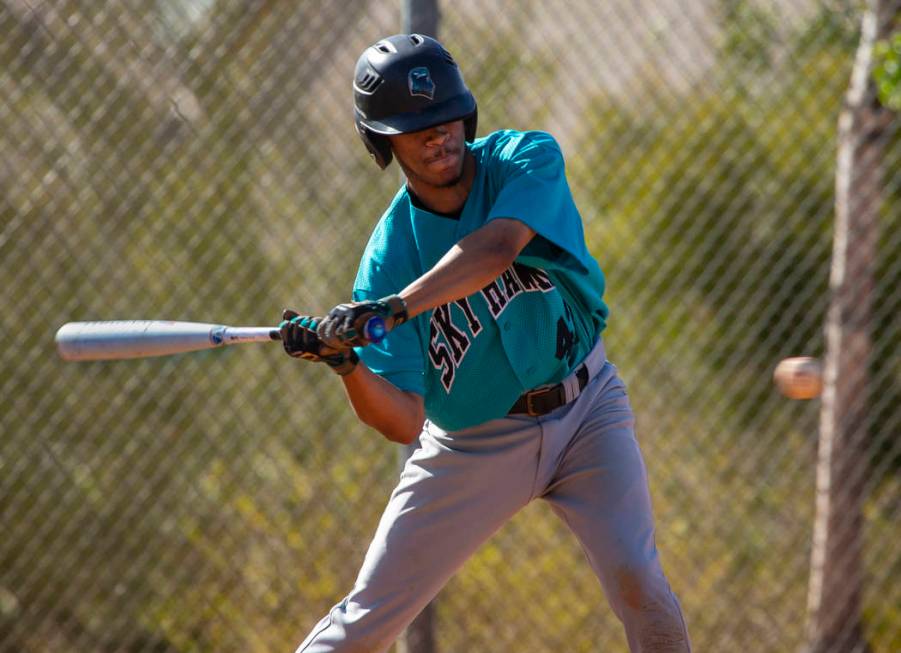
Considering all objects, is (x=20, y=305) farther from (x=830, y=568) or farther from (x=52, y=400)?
(x=830, y=568)

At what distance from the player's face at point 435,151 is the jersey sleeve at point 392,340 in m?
0.24

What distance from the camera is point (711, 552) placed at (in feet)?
14.9

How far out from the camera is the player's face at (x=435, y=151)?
2.86 metres

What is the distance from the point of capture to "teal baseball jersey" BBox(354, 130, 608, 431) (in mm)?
2949

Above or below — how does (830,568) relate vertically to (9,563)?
below

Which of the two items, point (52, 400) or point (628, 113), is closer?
point (52, 400)

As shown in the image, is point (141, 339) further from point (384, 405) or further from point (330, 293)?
point (330, 293)

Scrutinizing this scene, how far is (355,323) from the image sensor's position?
97.3 inches

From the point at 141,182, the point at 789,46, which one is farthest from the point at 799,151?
the point at 141,182

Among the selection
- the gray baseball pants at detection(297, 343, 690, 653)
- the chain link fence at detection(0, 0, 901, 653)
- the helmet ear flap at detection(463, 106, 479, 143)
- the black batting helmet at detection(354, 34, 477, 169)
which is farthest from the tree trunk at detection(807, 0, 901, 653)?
the black batting helmet at detection(354, 34, 477, 169)

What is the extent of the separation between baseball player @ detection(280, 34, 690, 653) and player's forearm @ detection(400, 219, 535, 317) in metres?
0.03

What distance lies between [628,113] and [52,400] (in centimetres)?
240

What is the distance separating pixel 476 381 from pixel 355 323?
1.96 ft

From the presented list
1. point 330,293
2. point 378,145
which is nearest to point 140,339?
point 378,145
